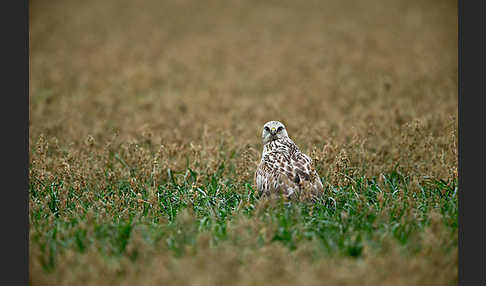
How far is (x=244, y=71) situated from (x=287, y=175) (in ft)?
30.3

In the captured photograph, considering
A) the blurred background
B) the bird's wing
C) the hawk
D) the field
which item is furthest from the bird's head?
the blurred background

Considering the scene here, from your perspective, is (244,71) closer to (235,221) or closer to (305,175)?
(305,175)

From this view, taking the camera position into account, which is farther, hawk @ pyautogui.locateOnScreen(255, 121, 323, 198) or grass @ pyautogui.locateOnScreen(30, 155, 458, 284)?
hawk @ pyautogui.locateOnScreen(255, 121, 323, 198)

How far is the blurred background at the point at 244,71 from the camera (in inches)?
391

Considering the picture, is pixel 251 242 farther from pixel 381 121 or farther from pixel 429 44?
pixel 429 44

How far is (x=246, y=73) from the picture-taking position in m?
14.9

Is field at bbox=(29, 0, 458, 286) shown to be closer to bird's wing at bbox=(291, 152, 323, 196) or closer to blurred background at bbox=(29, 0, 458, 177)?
blurred background at bbox=(29, 0, 458, 177)

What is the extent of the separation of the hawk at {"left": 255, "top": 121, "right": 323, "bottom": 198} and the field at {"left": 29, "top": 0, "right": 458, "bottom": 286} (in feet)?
0.72

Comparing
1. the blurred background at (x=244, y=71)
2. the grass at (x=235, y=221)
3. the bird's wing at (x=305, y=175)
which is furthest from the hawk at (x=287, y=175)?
the blurred background at (x=244, y=71)

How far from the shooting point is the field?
496 cm

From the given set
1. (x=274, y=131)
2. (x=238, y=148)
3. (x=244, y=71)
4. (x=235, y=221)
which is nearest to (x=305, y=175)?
(x=274, y=131)

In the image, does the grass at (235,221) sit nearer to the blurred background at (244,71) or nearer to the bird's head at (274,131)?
the bird's head at (274,131)

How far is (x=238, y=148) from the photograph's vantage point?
28.6ft

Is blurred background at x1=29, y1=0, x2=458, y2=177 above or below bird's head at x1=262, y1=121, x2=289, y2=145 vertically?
above
